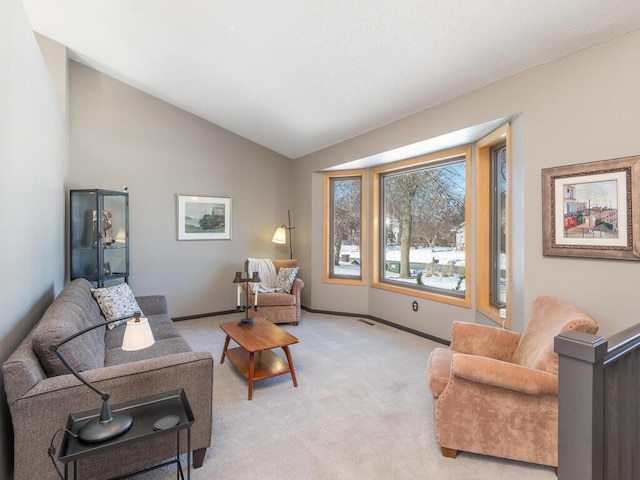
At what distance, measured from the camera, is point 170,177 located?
486 cm

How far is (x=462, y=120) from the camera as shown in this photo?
121 inches

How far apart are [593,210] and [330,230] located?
3.54 metres

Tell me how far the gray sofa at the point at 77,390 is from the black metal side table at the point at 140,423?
0.08m

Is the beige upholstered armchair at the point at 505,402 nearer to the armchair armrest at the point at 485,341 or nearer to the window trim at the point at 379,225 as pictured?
the armchair armrest at the point at 485,341

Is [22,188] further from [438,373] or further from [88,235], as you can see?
[438,373]

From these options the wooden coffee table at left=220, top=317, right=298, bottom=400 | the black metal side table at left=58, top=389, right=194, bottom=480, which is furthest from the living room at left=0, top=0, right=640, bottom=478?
the wooden coffee table at left=220, top=317, right=298, bottom=400

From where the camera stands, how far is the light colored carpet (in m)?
1.85

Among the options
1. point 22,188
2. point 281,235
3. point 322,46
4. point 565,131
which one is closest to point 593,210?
point 565,131

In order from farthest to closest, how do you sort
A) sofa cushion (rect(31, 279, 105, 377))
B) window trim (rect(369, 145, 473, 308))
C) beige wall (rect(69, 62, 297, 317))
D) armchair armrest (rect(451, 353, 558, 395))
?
1. beige wall (rect(69, 62, 297, 317))
2. window trim (rect(369, 145, 473, 308))
3. armchair armrest (rect(451, 353, 558, 395))
4. sofa cushion (rect(31, 279, 105, 377))

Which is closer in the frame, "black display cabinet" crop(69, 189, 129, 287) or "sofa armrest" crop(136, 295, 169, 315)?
"sofa armrest" crop(136, 295, 169, 315)

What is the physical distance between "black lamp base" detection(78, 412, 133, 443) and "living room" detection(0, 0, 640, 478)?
543 millimetres

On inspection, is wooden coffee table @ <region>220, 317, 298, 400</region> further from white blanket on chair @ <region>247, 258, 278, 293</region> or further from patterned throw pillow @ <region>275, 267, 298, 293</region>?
white blanket on chair @ <region>247, 258, 278, 293</region>

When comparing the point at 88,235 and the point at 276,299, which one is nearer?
the point at 88,235

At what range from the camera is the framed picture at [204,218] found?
494cm
